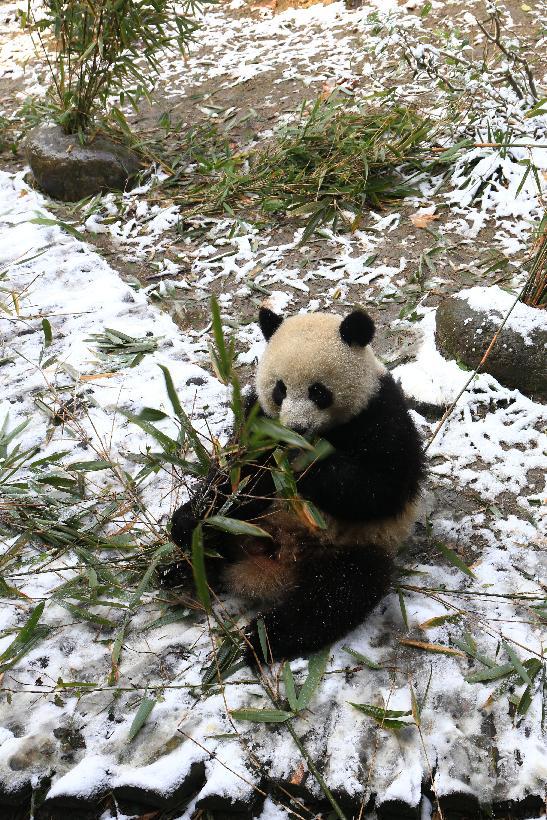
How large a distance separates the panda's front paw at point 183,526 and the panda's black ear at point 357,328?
79 cm

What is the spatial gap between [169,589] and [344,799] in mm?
931

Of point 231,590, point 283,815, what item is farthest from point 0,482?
point 283,815

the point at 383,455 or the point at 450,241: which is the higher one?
the point at 383,455

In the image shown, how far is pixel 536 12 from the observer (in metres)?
6.52

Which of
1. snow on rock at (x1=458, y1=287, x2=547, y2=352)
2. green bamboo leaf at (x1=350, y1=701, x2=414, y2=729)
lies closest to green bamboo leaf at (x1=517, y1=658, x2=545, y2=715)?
green bamboo leaf at (x1=350, y1=701, x2=414, y2=729)

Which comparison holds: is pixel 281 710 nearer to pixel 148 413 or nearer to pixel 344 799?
pixel 344 799

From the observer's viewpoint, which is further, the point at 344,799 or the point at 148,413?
the point at 148,413

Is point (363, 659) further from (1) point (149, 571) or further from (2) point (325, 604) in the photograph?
(1) point (149, 571)

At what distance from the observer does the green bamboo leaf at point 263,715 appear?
80.7 inches

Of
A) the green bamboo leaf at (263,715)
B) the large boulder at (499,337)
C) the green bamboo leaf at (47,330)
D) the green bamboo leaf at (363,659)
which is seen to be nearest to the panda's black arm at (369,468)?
the green bamboo leaf at (363,659)

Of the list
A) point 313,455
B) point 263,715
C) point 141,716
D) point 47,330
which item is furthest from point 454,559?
point 47,330

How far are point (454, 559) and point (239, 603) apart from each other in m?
0.79

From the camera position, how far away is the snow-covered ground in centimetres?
200

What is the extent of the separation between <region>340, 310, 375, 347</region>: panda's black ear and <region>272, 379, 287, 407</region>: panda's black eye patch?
254 mm
